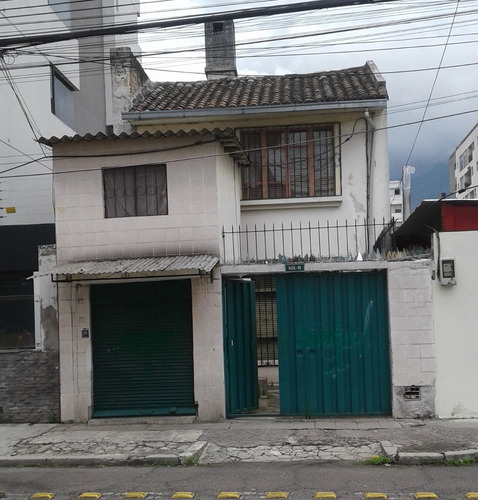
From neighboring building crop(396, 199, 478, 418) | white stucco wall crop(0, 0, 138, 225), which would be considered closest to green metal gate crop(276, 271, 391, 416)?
neighboring building crop(396, 199, 478, 418)

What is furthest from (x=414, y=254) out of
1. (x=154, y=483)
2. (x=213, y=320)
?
(x=154, y=483)

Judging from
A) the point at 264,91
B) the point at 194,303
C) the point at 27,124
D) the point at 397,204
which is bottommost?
the point at 194,303

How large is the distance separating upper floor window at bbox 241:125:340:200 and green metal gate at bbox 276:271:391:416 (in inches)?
143

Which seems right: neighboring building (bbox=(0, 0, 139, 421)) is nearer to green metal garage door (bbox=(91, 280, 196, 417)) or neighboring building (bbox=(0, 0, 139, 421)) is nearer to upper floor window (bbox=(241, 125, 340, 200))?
green metal garage door (bbox=(91, 280, 196, 417))

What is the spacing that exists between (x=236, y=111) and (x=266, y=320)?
4522 millimetres

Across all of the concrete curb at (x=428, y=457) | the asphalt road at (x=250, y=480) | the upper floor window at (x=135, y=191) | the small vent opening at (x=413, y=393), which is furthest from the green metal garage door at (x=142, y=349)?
the concrete curb at (x=428, y=457)

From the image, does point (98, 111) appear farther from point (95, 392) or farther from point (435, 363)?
point (435, 363)

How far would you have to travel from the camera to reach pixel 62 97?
69.4 feet

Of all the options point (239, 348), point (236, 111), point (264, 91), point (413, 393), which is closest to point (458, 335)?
point (413, 393)

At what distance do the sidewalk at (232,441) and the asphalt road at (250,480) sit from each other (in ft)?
0.77

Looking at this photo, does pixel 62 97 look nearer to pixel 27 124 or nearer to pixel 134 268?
pixel 27 124

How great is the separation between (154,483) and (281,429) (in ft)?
9.61

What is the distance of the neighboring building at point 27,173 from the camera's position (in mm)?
11375

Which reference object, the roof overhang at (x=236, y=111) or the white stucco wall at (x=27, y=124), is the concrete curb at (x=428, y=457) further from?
the white stucco wall at (x=27, y=124)
